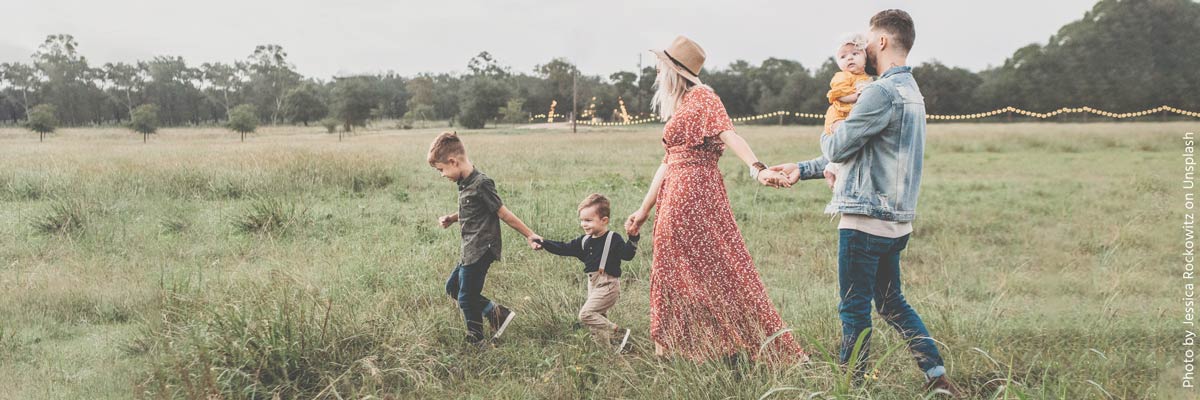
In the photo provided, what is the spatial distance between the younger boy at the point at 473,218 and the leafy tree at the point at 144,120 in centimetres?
3296

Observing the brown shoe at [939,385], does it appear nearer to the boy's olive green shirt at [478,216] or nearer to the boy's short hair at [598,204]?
the boy's short hair at [598,204]

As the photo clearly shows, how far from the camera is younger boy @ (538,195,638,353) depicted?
4.16 metres

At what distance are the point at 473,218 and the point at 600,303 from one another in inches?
36.5

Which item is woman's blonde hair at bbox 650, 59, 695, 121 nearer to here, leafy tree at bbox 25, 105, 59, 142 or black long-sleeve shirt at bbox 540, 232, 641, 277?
black long-sleeve shirt at bbox 540, 232, 641, 277

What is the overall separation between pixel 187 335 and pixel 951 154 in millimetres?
24149

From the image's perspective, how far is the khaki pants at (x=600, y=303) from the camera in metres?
4.23

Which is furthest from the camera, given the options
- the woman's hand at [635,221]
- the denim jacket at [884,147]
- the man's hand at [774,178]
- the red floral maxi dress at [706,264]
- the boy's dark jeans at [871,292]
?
the woman's hand at [635,221]

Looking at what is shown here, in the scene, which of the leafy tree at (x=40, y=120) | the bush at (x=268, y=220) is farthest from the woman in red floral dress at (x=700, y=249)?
the leafy tree at (x=40, y=120)

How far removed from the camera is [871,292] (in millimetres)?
3273

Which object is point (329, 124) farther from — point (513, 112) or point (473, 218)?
point (473, 218)

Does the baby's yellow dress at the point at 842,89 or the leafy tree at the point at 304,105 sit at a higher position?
the leafy tree at the point at 304,105

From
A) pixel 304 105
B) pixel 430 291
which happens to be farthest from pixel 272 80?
pixel 430 291

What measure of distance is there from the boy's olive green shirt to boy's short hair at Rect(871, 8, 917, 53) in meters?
2.29

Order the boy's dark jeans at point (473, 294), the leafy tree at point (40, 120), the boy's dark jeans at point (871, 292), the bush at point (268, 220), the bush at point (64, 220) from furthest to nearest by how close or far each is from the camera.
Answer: the leafy tree at point (40, 120)
the bush at point (268, 220)
the bush at point (64, 220)
the boy's dark jeans at point (473, 294)
the boy's dark jeans at point (871, 292)
